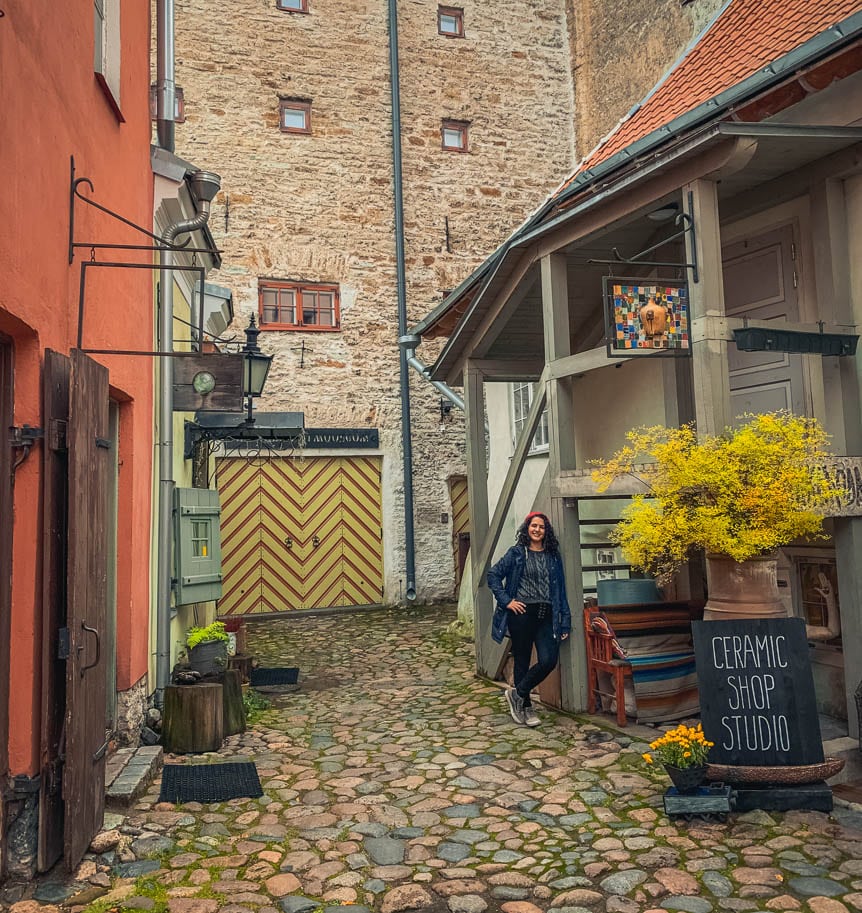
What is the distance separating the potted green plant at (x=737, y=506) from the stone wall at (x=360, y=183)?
9.07 metres

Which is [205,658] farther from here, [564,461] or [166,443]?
[564,461]

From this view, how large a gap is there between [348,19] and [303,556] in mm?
8722

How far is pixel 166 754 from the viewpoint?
5820mm

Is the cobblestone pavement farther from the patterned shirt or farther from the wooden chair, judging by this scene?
the patterned shirt

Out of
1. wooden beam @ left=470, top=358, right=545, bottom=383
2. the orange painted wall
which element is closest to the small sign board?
the orange painted wall

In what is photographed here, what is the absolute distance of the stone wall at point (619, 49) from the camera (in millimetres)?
13508

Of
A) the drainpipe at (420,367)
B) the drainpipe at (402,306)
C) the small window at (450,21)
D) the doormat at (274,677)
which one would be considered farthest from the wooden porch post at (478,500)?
the small window at (450,21)

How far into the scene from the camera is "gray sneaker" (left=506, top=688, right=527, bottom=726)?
253 inches

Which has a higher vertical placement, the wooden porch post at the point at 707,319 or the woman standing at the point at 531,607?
the wooden porch post at the point at 707,319

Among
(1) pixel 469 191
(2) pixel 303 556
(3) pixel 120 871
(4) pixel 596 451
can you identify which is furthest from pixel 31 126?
(1) pixel 469 191

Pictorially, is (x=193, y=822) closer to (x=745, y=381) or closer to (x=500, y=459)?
(x=745, y=381)

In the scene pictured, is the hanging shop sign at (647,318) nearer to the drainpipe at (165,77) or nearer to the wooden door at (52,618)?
the wooden door at (52,618)

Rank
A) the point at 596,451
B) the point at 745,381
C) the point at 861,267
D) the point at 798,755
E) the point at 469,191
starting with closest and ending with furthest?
the point at 798,755
the point at 861,267
the point at 745,381
the point at 596,451
the point at 469,191

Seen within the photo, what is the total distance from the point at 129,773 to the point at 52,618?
1594 millimetres
